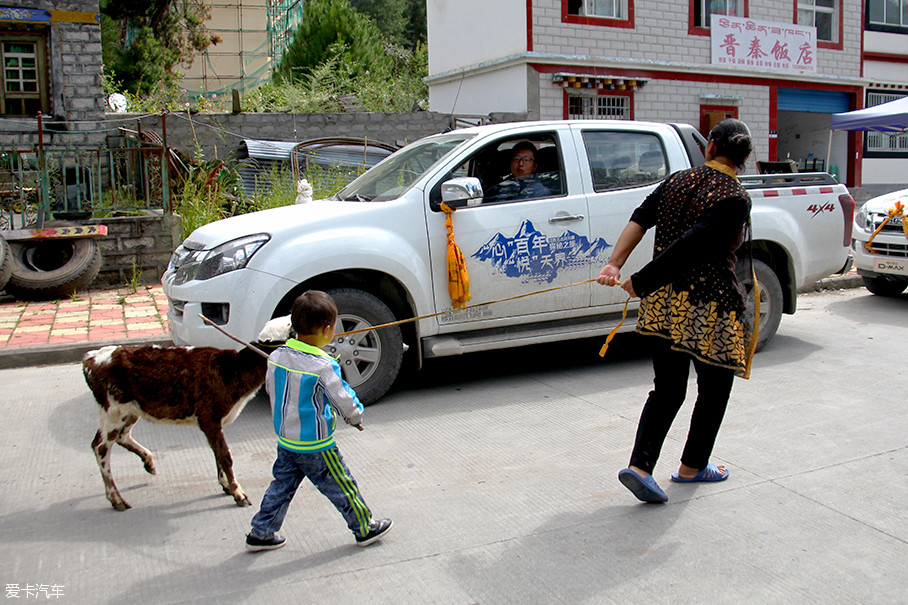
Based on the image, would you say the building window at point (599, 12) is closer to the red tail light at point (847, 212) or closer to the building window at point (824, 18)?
the building window at point (824, 18)

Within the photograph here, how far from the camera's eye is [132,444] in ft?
13.4

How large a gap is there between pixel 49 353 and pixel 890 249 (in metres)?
8.84

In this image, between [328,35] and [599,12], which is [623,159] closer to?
[599,12]

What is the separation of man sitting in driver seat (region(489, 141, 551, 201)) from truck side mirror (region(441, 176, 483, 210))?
20.6 inches

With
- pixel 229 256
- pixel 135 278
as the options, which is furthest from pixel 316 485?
pixel 135 278

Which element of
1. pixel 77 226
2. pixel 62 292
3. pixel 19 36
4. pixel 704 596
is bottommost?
pixel 704 596

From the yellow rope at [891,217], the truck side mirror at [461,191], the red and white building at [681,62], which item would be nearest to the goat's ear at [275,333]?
the truck side mirror at [461,191]

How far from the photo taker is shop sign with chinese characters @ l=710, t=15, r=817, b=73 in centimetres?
1866

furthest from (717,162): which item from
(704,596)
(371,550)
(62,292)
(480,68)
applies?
(480,68)

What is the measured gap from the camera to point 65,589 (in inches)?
121

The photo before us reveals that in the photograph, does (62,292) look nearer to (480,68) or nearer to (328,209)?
(328,209)

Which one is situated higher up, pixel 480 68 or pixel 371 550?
pixel 480 68

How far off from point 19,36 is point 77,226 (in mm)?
5856

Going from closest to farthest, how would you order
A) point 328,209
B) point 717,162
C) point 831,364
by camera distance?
point 717,162, point 328,209, point 831,364
